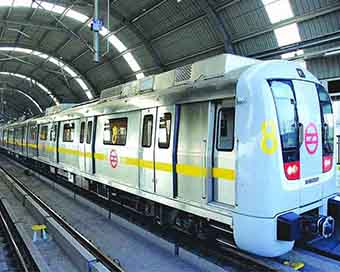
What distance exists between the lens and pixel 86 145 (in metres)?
9.67

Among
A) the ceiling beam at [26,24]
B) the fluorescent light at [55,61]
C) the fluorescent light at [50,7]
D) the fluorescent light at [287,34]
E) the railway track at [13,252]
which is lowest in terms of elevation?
the railway track at [13,252]

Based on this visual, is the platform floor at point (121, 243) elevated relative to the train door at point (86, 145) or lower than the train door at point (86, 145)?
lower

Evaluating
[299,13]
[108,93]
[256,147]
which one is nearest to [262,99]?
[256,147]

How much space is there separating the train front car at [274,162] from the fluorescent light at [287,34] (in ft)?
31.2

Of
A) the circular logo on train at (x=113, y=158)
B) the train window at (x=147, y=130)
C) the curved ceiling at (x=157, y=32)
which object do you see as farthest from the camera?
the curved ceiling at (x=157, y=32)

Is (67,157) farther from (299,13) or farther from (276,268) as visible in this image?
(299,13)

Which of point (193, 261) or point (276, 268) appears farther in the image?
point (193, 261)

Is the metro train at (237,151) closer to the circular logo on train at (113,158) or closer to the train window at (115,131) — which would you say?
the train window at (115,131)

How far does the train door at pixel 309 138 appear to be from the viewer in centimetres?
478

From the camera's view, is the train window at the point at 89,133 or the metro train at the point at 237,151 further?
the train window at the point at 89,133

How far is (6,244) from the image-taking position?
719 cm

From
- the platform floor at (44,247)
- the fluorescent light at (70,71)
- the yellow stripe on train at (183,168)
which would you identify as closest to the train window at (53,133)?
the platform floor at (44,247)

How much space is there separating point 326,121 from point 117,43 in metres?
18.2

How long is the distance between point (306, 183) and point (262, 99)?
1.38m
